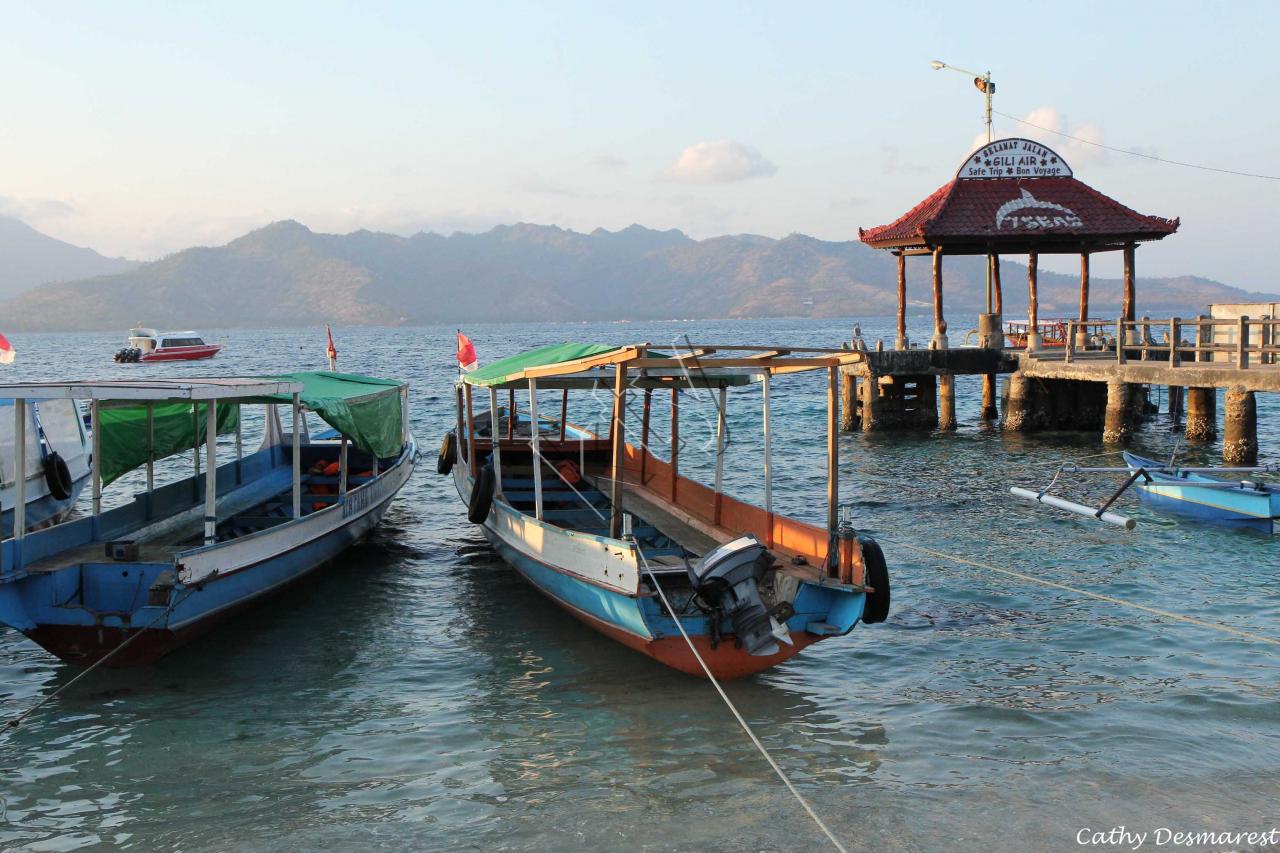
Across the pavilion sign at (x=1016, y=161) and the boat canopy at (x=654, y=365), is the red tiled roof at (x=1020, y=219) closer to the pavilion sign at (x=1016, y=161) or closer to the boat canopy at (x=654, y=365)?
the pavilion sign at (x=1016, y=161)

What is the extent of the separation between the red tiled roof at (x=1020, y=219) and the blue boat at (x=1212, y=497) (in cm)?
984

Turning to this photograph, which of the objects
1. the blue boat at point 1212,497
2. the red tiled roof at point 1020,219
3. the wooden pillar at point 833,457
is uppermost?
the red tiled roof at point 1020,219

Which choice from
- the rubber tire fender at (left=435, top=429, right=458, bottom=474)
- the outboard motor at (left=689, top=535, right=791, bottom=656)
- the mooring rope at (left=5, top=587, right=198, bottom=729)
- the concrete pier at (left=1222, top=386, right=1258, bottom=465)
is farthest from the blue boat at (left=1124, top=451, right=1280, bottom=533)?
the mooring rope at (left=5, top=587, right=198, bottom=729)

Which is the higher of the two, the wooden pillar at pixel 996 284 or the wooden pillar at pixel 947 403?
the wooden pillar at pixel 996 284

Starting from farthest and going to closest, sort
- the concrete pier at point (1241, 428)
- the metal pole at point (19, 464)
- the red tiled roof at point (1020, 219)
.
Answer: the red tiled roof at point (1020, 219)
the concrete pier at point (1241, 428)
the metal pole at point (19, 464)

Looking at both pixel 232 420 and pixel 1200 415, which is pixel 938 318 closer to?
pixel 1200 415

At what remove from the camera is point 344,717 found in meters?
10.1

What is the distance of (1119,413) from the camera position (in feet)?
83.8

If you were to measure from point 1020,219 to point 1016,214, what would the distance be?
0.71 ft

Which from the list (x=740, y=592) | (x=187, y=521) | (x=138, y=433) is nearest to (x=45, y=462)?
(x=138, y=433)

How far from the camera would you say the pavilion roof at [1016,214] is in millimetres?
27484

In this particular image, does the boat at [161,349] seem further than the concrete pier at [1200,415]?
Yes

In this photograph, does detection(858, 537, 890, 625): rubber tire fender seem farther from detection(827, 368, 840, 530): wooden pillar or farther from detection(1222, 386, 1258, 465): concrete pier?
detection(1222, 386, 1258, 465): concrete pier

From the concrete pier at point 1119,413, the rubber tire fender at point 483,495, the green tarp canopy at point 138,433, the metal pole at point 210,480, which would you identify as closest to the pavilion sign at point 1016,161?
the concrete pier at point 1119,413
